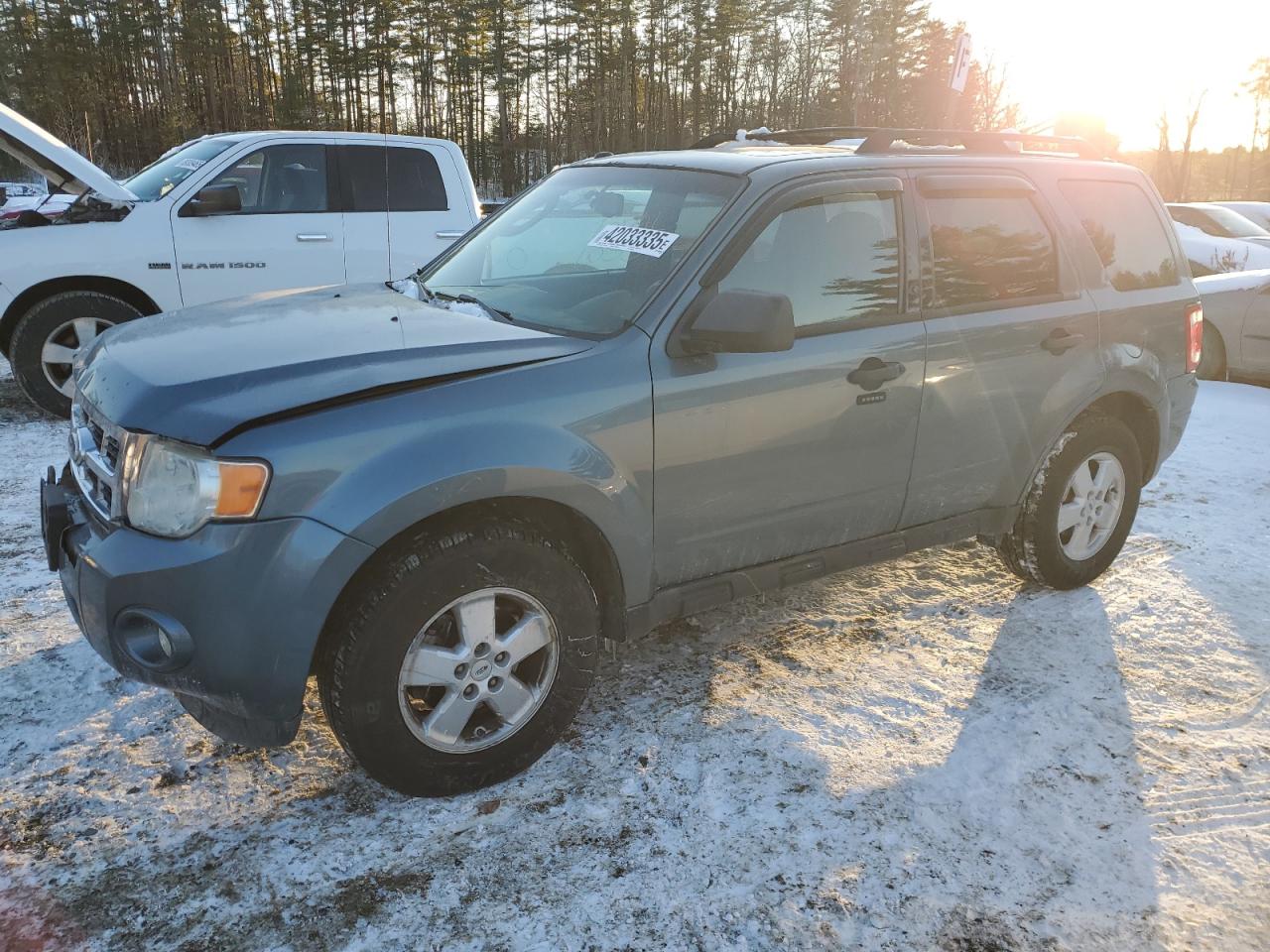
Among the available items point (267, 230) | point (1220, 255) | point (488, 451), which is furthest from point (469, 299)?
point (1220, 255)

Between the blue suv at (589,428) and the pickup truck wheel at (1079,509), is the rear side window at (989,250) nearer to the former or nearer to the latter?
the blue suv at (589,428)

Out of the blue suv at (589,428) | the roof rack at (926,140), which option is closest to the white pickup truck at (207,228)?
the roof rack at (926,140)

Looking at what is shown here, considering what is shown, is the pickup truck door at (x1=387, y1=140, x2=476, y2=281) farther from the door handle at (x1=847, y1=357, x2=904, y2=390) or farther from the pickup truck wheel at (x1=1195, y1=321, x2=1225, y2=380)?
the pickup truck wheel at (x1=1195, y1=321, x2=1225, y2=380)

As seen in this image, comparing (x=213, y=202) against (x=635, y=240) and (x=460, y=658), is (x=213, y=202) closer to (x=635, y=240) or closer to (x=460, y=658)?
(x=635, y=240)

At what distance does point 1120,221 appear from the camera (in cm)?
416

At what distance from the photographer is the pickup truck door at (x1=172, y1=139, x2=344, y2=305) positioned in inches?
269

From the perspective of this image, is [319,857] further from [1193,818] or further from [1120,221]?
[1120,221]

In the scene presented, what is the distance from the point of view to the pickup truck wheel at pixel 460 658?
8.13 ft

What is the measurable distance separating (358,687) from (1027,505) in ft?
9.54

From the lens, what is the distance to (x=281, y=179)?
7.14 m

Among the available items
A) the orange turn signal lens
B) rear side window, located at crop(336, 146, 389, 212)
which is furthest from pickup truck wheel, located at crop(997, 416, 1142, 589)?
rear side window, located at crop(336, 146, 389, 212)

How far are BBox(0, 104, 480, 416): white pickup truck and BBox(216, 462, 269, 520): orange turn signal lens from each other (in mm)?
3998

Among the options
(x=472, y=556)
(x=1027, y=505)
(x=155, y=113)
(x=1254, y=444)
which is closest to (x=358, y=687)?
(x=472, y=556)

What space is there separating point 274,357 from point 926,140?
2861 mm
